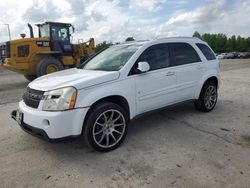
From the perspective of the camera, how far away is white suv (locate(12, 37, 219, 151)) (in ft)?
12.0

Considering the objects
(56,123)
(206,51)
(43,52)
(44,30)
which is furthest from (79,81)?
(44,30)

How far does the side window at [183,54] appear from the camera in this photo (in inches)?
205

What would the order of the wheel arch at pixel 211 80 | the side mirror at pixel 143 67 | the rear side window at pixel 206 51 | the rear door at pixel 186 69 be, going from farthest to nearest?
the rear side window at pixel 206 51 → the wheel arch at pixel 211 80 → the rear door at pixel 186 69 → the side mirror at pixel 143 67

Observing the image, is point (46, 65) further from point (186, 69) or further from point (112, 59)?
point (186, 69)

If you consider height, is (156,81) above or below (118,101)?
above

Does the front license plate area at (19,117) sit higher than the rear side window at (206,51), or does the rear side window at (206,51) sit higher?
the rear side window at (206,51)

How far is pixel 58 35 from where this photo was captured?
12859 mm

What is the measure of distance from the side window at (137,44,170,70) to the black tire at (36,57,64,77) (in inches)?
300

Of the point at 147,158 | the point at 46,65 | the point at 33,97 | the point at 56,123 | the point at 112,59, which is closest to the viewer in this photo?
the point at 56,123

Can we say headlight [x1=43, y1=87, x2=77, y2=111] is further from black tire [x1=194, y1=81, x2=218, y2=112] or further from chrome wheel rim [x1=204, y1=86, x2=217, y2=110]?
chrome wheel rim [x1=204, y1=86, x2=217, y2=110]

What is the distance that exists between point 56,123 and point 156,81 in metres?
2.00

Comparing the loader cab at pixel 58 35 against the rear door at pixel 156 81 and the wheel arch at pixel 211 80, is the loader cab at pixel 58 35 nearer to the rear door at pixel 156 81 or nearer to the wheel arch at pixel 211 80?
the wheel arch at pixel 211 80

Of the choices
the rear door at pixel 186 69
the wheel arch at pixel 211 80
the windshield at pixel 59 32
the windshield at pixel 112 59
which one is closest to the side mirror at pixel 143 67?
the windshield at pixel 112 59

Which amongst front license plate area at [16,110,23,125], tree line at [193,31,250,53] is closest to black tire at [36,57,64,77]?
front license plate area at [16,110,23,125]
